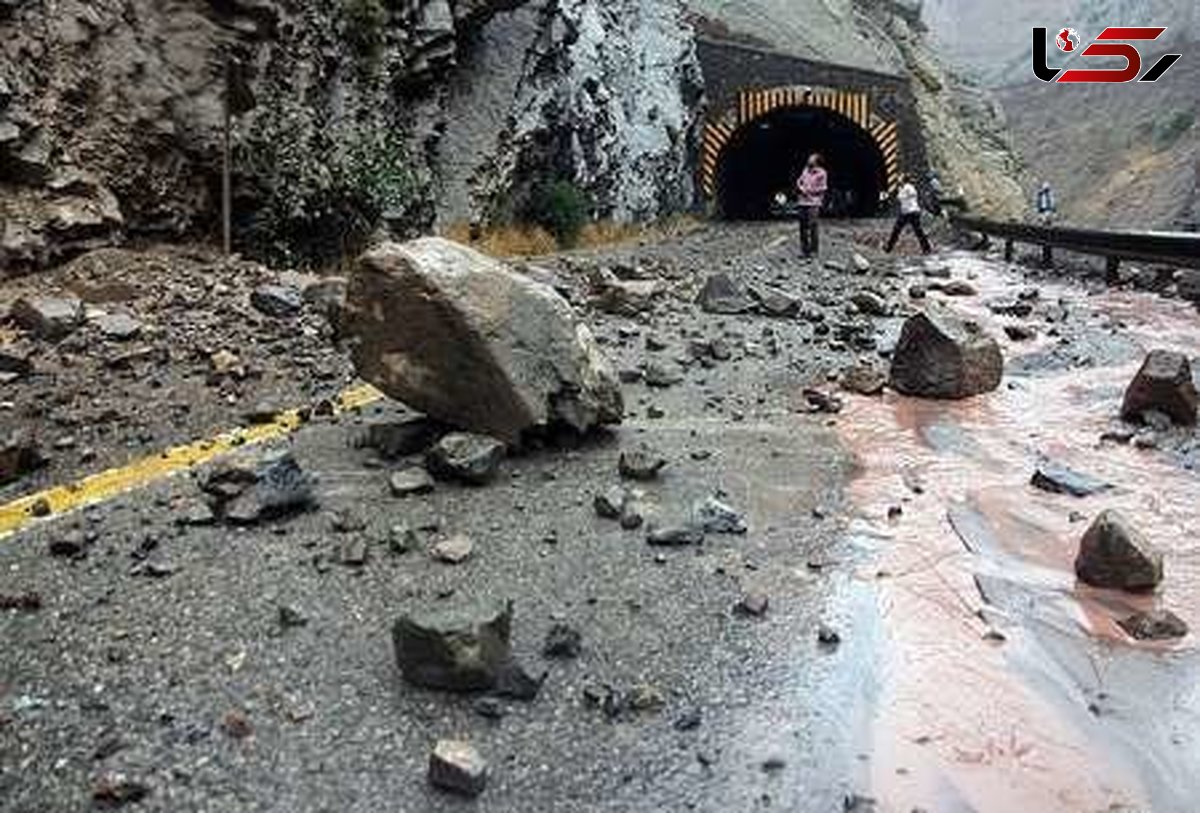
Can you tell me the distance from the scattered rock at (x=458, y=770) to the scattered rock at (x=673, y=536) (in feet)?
5.73

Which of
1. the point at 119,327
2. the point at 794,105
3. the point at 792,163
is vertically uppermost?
the point at 794,105

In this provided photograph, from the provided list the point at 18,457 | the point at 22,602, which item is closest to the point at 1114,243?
the point at 18,457

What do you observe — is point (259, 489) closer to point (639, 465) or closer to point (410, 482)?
point (410, 482)

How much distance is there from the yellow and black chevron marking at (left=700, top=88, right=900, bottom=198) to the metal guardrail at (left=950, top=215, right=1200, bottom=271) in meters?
10.6

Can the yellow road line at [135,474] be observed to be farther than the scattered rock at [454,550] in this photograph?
Yes

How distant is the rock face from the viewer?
15.2ft

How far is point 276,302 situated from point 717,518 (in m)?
5.02

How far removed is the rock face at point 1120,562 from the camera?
4625 mm

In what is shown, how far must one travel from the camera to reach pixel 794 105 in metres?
35.3

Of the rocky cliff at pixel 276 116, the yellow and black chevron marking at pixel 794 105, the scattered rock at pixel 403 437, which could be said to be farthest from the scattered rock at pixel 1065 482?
the yellow and black chevron marking at pixel 794 105

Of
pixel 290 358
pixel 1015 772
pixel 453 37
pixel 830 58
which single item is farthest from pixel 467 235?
pixel 830 58

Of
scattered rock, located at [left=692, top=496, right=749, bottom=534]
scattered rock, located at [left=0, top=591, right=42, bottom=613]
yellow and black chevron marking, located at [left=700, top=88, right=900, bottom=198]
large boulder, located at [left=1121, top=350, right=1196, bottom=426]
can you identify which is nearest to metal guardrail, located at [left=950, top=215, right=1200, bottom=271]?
large boulder, located at [left=1121, top=350, right=1196, bottom=426]

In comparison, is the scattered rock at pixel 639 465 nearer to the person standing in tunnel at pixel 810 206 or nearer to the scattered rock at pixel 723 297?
the scattered rock at pixel 723 297

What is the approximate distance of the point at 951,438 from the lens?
7109 mm
